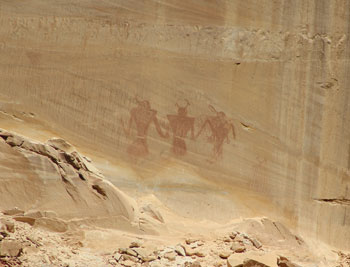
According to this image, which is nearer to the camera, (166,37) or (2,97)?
(2,97)

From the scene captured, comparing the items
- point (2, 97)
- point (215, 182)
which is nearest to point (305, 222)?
point (215, 182)

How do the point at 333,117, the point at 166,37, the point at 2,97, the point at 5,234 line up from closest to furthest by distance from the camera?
the point at 5,234, the point at 2,97, the point at 166,37, the point at 333,117

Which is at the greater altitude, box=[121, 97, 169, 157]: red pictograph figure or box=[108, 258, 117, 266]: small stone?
box=[121, 97, 169, 157]: red pictograph figure

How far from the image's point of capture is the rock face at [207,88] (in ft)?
23.5

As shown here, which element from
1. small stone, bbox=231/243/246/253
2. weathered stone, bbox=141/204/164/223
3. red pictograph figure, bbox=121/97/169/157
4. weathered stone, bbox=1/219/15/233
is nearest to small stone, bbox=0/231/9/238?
weathered stone, bbox=1/219/15/233

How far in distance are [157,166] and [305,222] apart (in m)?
1.94

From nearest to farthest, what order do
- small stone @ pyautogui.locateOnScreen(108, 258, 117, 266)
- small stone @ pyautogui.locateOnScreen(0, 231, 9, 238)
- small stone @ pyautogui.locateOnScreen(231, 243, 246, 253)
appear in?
small stone @ pyautogui.locateOnScreen(0, 231, 9, 238) → small stone @ pyautogui.locateOnScreen(108, 258, 117, 266) → small stone @ pyautogui.locateOnScreen(231, 243, 246, 253)

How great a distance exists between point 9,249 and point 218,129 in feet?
10.1

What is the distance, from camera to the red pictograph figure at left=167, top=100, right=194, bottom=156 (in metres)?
7.39

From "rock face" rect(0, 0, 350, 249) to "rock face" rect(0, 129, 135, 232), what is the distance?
30.0 inches

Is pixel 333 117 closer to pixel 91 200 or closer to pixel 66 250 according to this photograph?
pixel 91 200

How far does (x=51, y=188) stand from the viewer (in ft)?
20.3

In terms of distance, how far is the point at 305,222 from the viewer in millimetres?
7781

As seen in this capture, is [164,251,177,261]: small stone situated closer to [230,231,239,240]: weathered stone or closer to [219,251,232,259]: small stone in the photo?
[219,251,232,259]: small stone
